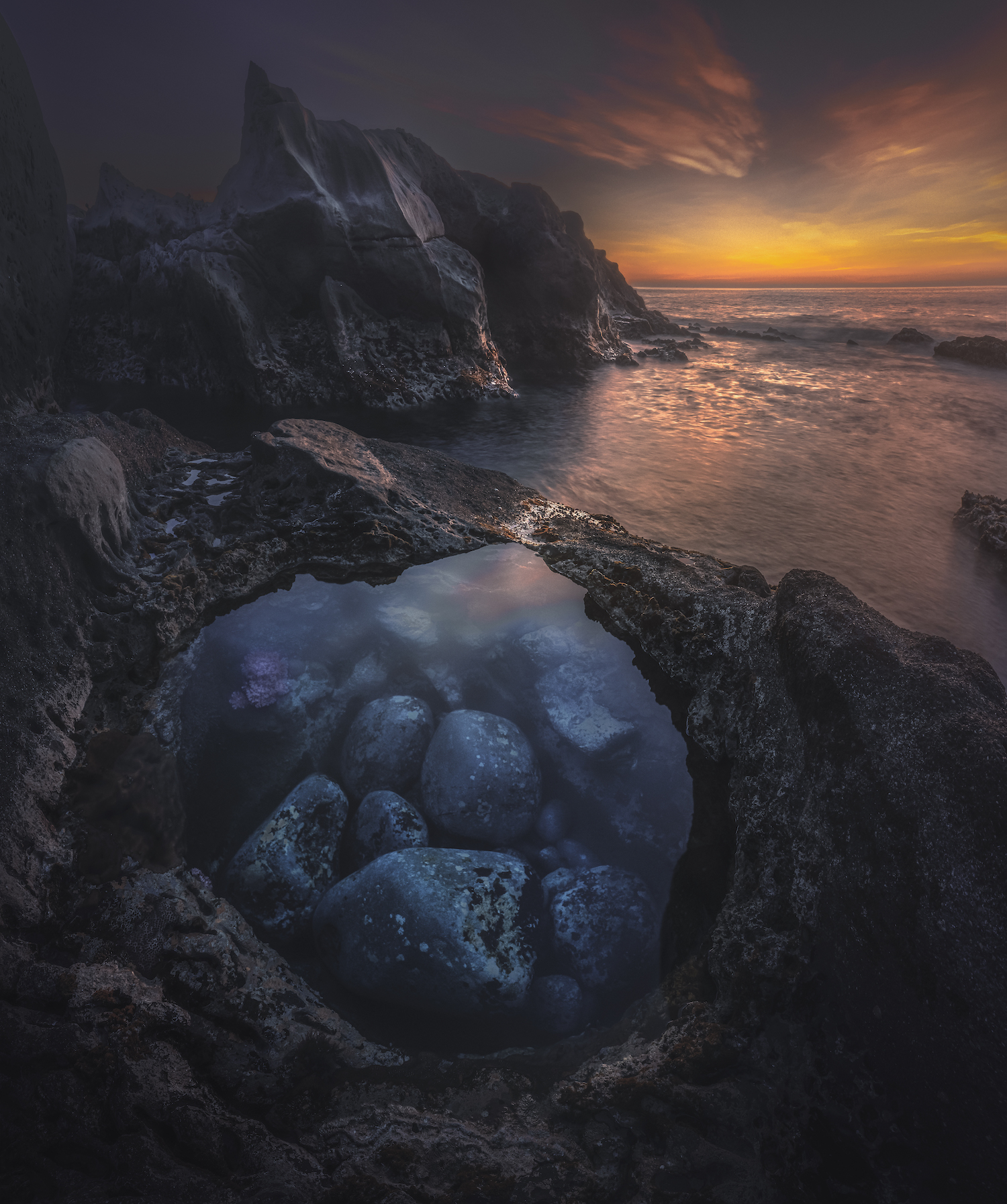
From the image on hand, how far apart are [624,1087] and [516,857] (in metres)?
1.03

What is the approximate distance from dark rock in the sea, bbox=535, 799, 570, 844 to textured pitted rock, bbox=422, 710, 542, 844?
65 mm

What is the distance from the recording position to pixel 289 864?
8.85ft

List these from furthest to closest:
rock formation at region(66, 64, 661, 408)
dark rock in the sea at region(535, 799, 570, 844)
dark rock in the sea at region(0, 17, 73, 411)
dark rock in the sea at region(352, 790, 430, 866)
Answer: rock formation at region(66, 64, 661, 408)
dark rock in the sea at region(0, 17, 73, 411)
dark rock in the sea at region(535, 799, 570, 844)
dark rock in the sea at region(352, 790, 430, 866)

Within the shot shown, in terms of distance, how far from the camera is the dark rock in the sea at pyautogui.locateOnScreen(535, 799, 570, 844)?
3168mm

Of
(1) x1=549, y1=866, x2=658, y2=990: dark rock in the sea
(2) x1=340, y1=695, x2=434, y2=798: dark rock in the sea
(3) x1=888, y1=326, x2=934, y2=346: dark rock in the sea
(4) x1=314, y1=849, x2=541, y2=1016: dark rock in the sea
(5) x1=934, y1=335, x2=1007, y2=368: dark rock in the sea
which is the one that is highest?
(3) x1=888, y1=326, x2=934, y2=346: dark rock in the sea

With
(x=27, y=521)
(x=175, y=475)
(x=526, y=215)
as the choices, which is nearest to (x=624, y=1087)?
(x=27, y=521)

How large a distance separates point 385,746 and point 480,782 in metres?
0.64

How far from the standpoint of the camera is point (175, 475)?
5375 mm

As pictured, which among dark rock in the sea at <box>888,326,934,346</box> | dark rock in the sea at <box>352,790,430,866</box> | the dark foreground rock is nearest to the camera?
the dark foreground rock

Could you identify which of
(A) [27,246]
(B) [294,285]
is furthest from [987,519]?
(B) [294,285]

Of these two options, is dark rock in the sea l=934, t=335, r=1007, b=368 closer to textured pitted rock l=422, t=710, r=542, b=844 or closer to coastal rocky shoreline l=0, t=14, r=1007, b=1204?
coastal rocky shoreline l=0, t=14, r=1007, b=1204

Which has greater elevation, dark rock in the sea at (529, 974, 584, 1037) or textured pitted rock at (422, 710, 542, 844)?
textured pitted rock at (422, 710, 542, 844)

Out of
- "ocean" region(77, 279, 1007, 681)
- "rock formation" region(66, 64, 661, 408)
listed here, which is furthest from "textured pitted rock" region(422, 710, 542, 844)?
"rock formation" region(66, 64, 661, 408)

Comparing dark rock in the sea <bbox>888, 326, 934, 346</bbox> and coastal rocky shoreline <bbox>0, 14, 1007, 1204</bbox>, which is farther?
dark rock in the sea <bbox>888, 326, 934, 346</bbox>
